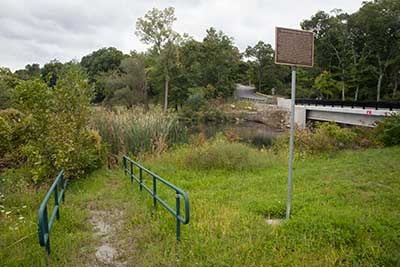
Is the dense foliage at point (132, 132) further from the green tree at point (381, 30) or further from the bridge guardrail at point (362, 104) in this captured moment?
the green tree at point (381, 30)

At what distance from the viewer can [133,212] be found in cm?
449

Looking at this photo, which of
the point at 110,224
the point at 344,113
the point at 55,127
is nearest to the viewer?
the point at 110,224

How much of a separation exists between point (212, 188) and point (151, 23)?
32.3 m

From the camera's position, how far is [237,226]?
3.80m

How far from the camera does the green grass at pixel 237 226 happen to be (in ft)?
10.1

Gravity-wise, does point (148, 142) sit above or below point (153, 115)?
below

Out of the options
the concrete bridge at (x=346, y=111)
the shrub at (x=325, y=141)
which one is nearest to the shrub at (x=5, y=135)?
the shrub at (x=325, y=141)

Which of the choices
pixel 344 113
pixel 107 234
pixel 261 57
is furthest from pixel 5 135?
pixel 261 57

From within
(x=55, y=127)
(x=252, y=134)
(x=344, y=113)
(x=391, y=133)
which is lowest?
(x=252, y=134)

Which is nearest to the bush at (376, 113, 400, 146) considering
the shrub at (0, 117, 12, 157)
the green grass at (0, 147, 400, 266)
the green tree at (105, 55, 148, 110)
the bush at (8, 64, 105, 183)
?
the green grass at (0, 147, 400, 266)

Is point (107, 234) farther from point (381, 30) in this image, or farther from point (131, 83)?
point (381, 30)

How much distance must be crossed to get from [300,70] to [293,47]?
38.5 metres

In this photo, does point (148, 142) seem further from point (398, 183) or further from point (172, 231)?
point (398, 183)

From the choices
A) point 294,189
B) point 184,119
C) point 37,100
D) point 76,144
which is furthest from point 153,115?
point 184,119
